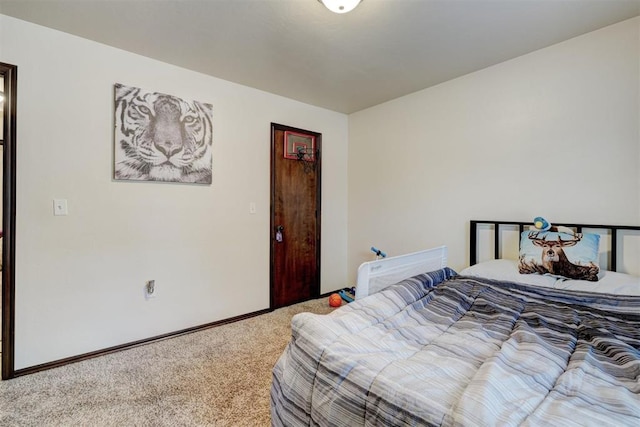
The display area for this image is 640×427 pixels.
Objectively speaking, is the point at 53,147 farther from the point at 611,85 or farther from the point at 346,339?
the point at 611,85

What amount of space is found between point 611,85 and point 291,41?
224 centimetres

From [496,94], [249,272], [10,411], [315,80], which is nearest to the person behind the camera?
[10,411]

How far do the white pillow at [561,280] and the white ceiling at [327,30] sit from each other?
1.66 meters

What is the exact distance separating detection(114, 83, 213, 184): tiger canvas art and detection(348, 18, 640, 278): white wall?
6.38 feet

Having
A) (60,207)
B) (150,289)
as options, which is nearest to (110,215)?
(60,207)

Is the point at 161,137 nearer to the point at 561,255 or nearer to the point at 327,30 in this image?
the point at 327,30

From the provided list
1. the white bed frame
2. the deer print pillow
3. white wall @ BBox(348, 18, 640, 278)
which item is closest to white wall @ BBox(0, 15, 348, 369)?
white wall @ BBox(348, 18, 640, 278)

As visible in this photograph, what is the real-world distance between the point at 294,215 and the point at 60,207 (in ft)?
6.73

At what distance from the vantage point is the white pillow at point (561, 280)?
165cm

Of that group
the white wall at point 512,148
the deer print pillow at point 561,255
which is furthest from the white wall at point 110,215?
the deer print pillow at point 561,255


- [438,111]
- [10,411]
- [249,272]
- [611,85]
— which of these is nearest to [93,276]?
[10,411]

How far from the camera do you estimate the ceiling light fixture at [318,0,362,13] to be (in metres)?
1.65

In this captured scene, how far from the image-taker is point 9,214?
1905 millimetres

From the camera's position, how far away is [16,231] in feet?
6.34
